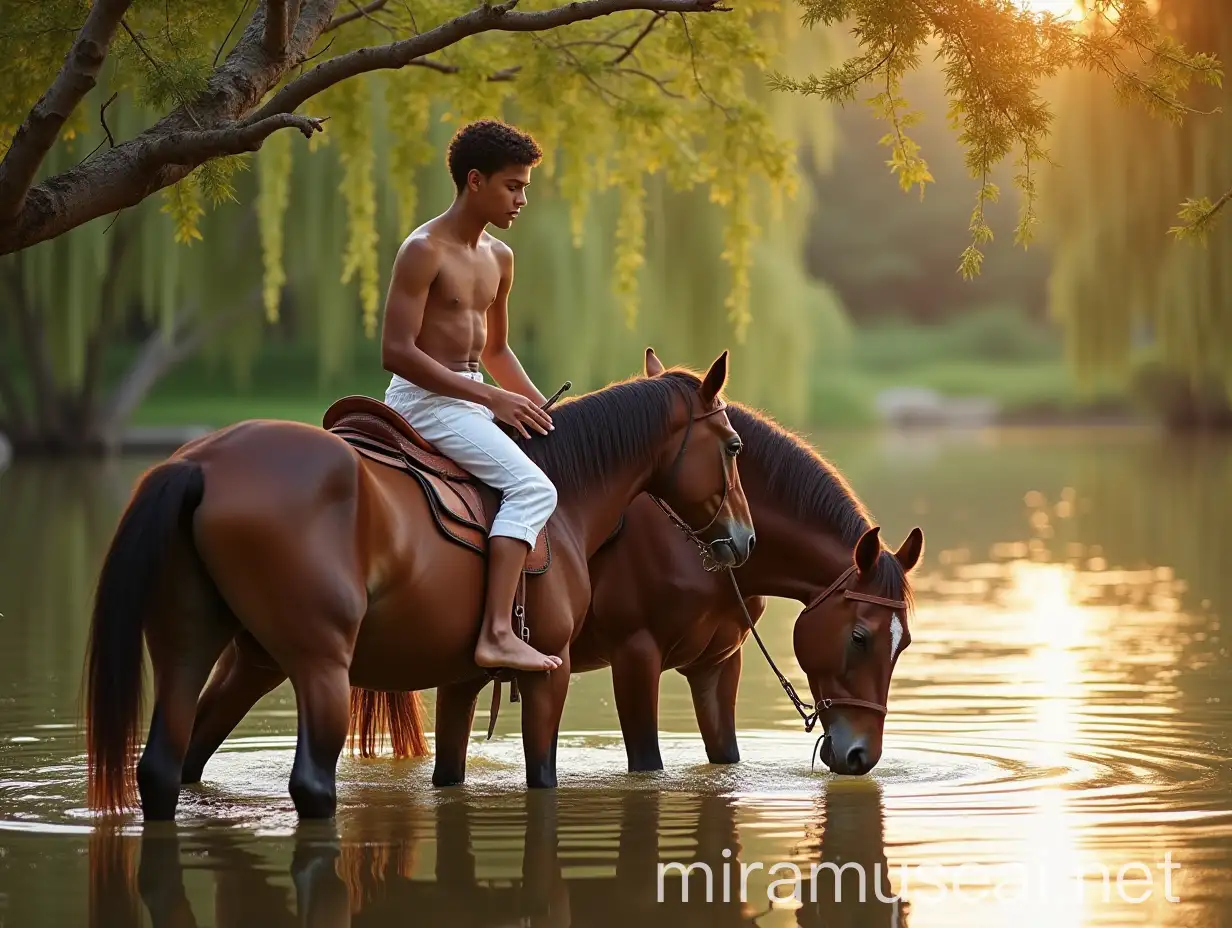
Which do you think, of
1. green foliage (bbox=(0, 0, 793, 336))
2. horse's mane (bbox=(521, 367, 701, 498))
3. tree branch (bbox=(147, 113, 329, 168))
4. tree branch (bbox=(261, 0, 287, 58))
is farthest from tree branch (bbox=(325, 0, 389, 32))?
horse's mane (bbox=(521, 367, 701, 498))

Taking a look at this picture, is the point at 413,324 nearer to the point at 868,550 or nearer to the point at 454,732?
the point at 454,732

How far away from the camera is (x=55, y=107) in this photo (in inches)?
237

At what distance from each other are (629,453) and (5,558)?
10.2 metres

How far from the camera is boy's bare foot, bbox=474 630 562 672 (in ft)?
18.7

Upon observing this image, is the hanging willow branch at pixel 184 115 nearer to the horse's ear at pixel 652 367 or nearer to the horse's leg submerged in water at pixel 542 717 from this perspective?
the horse's ear at pixel 652 367

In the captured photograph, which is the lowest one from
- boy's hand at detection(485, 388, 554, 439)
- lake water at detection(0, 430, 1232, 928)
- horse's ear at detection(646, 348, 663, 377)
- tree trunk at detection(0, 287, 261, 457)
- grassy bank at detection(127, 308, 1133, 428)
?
lake water at detection(0, 430, 1232, 928)

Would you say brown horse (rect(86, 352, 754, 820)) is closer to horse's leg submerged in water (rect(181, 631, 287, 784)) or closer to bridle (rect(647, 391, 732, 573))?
horse's leg submerged in water (rect(181, 631, 287, 784))

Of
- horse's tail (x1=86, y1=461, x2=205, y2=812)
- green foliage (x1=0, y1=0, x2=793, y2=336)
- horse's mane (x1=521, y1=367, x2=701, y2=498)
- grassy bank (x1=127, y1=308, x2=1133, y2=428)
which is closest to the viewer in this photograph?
horse's tail (x1=86, y1=461, x2=205, y2=812)

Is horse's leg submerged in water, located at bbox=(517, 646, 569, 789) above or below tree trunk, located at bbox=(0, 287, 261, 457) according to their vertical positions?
below

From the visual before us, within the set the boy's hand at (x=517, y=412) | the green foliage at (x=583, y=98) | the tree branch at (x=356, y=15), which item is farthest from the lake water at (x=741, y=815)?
the tree branch at (x=356, y=15)

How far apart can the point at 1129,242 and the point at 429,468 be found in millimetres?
17496

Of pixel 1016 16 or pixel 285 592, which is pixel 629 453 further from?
pixel 1016 16

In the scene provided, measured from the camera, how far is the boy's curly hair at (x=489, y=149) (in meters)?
5.98

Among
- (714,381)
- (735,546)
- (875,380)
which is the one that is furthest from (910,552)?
(875,380)
